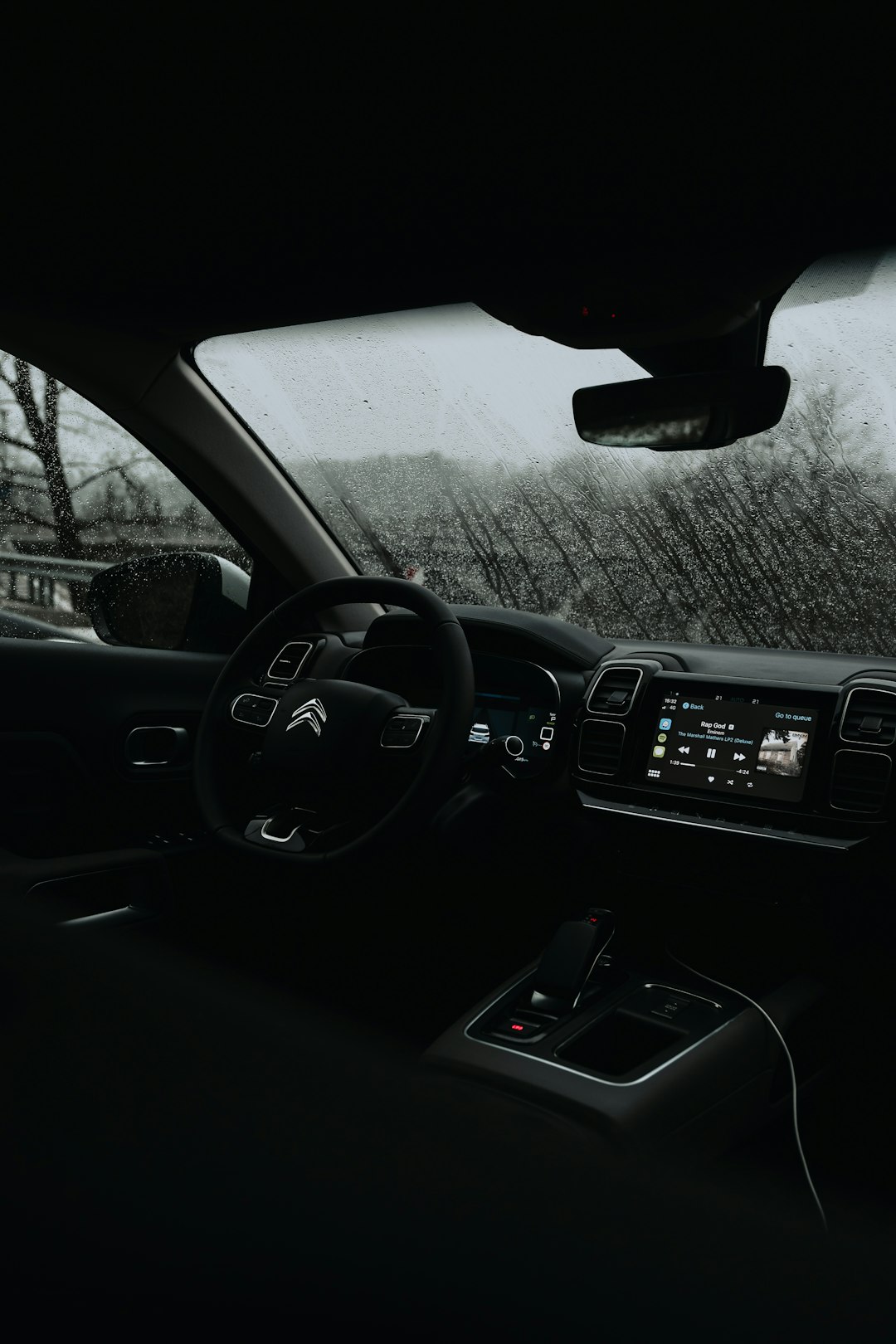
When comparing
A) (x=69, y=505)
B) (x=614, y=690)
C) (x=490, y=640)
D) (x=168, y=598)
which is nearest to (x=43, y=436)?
(x=69, y=505)

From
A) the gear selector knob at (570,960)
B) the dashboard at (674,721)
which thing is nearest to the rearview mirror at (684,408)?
the dashboard at (674,721)

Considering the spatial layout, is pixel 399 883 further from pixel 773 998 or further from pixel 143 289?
pixel 143 289

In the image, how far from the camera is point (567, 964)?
2.40m

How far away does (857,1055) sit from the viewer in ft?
8.43

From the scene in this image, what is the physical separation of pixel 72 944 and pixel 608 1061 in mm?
1541

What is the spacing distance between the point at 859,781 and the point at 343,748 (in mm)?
1113

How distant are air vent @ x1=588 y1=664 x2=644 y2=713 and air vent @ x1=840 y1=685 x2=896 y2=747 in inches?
20.1

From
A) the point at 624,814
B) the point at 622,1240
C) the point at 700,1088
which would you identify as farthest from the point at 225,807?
the point at 622,1240

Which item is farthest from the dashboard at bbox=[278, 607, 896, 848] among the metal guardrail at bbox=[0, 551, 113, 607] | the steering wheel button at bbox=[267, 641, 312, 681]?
the metal guardrail at bbox=[0, 551, 113, 607]

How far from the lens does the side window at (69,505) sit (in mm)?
3078

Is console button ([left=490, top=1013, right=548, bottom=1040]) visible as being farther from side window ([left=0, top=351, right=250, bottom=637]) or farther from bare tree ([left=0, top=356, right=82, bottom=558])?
bare tree ([left=0, top=356, right=82, bottom=558])

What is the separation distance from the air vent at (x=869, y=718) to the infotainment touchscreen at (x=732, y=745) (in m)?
0.07

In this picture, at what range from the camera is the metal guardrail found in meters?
3.22

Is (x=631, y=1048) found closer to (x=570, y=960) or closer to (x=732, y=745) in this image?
(x=570, y=960)
